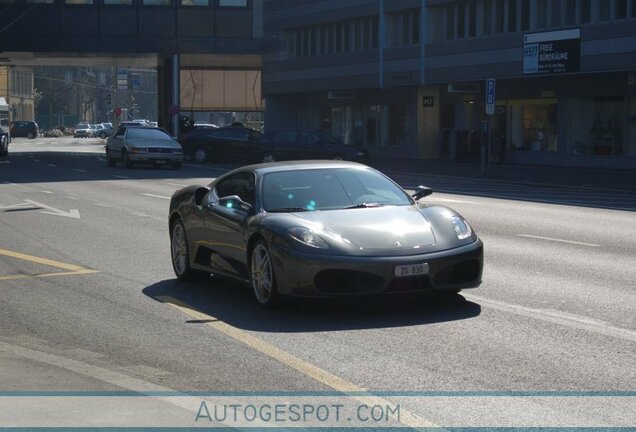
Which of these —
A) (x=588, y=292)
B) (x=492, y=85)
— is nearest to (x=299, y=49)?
(x=492, y=85)

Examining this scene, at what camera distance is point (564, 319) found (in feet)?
31.4

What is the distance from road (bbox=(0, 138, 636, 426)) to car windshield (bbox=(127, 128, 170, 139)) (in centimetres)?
2383

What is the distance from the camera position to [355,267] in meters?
9.63

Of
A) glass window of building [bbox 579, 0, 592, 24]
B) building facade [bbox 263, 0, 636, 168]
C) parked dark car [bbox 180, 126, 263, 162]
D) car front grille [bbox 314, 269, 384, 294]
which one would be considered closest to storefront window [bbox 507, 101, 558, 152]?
building facade [bbox 263, 0, 636, 168]

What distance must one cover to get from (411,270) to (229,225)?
2.20m

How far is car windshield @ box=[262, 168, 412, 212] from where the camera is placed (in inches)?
426

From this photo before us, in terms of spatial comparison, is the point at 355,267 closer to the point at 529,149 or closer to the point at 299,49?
the point at 529,149

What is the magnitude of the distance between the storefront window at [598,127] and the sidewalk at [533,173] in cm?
115

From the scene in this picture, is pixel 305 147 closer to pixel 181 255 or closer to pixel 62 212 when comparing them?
pixel 62 212

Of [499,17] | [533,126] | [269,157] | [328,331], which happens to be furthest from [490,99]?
[328,331]

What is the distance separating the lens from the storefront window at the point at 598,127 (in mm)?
40906

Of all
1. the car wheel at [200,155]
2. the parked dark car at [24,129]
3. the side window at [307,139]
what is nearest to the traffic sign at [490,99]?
the side window at [307,139]

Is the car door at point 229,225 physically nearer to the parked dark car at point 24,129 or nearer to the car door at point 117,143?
the car door at point 117,143

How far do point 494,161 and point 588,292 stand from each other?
117 feet
